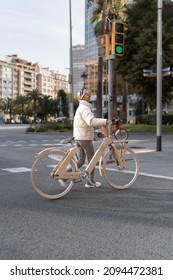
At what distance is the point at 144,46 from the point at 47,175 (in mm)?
22491

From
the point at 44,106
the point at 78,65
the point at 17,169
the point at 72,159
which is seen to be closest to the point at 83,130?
the point at 72,159

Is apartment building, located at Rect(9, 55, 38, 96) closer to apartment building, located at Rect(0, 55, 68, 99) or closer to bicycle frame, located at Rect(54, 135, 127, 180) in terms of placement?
apartment building, located at Rect(0, 55, 68, 99)

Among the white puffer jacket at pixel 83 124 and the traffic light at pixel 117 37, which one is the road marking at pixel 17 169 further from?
the traffic light at pixel 117 37

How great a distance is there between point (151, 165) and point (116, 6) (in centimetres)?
2272

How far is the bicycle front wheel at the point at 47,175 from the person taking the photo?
6488mm

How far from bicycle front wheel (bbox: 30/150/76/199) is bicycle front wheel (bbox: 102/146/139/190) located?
871 mm

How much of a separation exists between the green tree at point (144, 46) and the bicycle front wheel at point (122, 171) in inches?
774

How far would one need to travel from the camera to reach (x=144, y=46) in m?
27.4

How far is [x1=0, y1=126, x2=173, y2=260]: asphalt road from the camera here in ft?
12.9

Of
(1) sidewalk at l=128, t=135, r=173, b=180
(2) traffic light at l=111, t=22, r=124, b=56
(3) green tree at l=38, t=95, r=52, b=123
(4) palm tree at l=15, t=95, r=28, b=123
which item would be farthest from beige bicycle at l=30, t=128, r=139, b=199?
(4) palm tree at l=15, t=95, r=28, b=123

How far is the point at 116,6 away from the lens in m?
30.6

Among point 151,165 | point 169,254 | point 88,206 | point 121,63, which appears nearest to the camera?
point 169,254
